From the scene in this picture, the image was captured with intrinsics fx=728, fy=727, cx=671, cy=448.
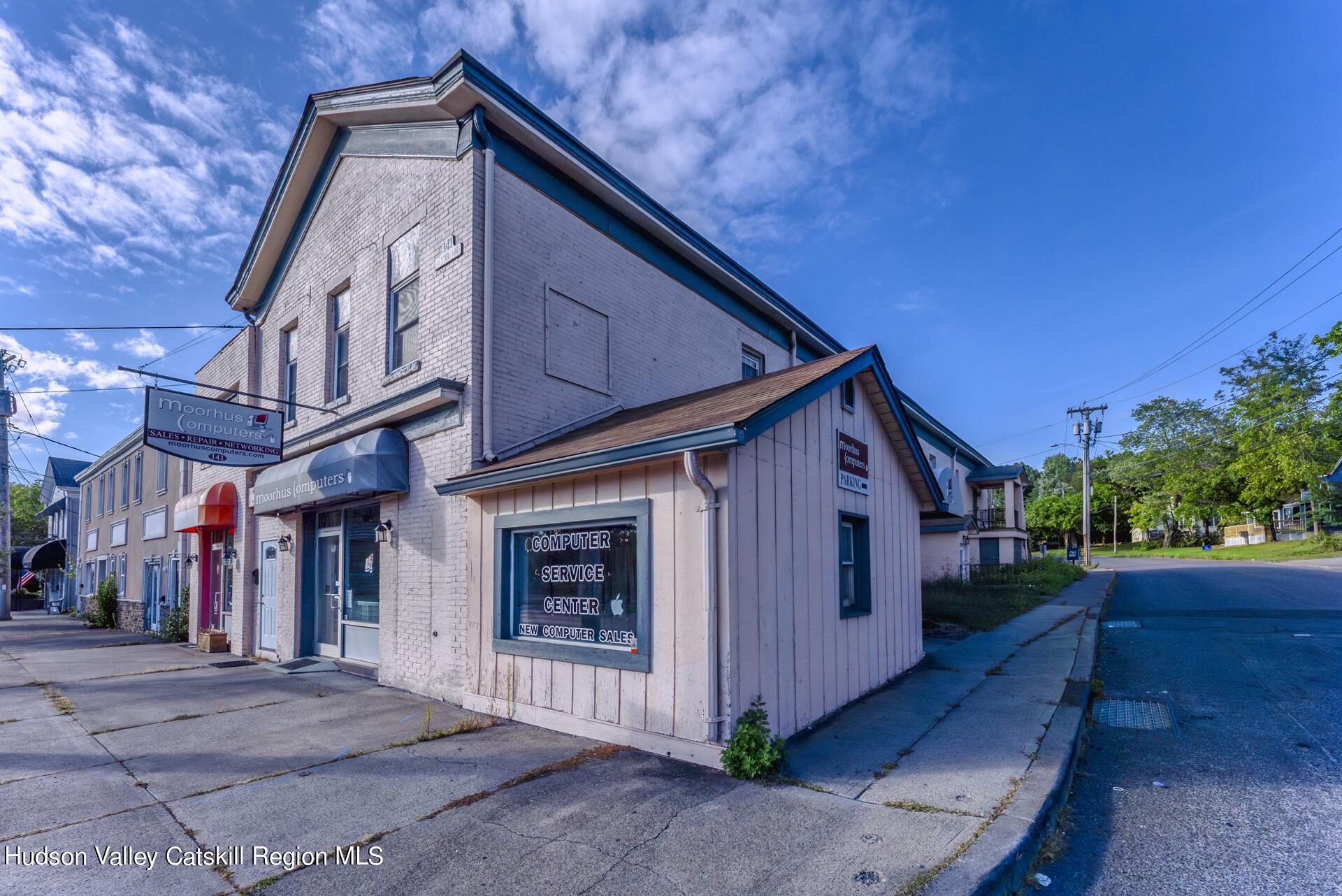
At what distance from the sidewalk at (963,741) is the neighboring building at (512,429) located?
45 cm

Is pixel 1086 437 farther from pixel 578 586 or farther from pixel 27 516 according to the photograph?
pixel 27 516

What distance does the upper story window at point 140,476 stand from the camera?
22.9m

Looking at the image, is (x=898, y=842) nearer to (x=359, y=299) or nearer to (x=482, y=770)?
(x=482, y=770)

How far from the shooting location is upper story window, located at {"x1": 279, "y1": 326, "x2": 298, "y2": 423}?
13539 mm

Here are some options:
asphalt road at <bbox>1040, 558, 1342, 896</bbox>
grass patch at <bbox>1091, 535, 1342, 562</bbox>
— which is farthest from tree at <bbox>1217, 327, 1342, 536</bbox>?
asphalt road at <bbox>1040, 558, 1342, 896</bbox>

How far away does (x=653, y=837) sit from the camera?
14.7ft

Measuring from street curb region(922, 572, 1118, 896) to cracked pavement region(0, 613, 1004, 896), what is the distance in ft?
0.64

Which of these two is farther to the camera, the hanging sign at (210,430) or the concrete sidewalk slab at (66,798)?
the hanging sign at (210,430)

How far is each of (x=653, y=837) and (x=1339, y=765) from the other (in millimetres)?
5356

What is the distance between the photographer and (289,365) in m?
13.9

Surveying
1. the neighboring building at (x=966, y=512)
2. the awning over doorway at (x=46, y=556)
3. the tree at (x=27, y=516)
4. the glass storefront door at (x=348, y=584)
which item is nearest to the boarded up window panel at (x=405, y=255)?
the glass storefront door at (x=348, y=584)

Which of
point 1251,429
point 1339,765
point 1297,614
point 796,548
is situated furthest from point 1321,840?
point 1251,429

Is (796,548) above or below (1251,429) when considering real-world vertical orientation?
below

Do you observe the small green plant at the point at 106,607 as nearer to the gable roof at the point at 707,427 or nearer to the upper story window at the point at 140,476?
the upper story window at the point at 140,476
